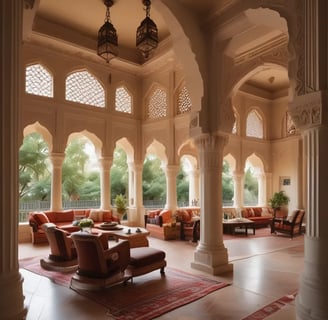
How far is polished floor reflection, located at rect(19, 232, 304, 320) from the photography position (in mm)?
4129

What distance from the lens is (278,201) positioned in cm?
1432

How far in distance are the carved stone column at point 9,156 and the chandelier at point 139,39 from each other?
12.4 feet

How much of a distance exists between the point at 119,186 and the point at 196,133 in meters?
16.8

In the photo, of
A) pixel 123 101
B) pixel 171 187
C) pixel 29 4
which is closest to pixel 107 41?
pixel 29 4

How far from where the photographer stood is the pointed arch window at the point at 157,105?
12.4 meters

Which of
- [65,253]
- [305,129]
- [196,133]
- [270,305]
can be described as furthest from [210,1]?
[65,253]

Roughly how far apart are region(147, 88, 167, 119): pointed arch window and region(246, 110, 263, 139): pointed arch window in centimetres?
467

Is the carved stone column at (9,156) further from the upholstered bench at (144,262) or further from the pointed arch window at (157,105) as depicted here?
the pointed arch window at (157,105)

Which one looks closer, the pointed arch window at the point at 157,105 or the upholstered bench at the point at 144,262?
the upholstered bench at the point at 144,262

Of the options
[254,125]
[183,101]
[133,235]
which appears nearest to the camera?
[133,235]

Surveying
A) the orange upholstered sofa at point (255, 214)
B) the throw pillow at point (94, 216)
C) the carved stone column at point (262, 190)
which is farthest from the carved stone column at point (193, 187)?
the throw pillow at point (94, 216)

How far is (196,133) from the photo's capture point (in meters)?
6.26

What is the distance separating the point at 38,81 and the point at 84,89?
1646 mm

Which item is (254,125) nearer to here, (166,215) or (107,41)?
(166,215)
